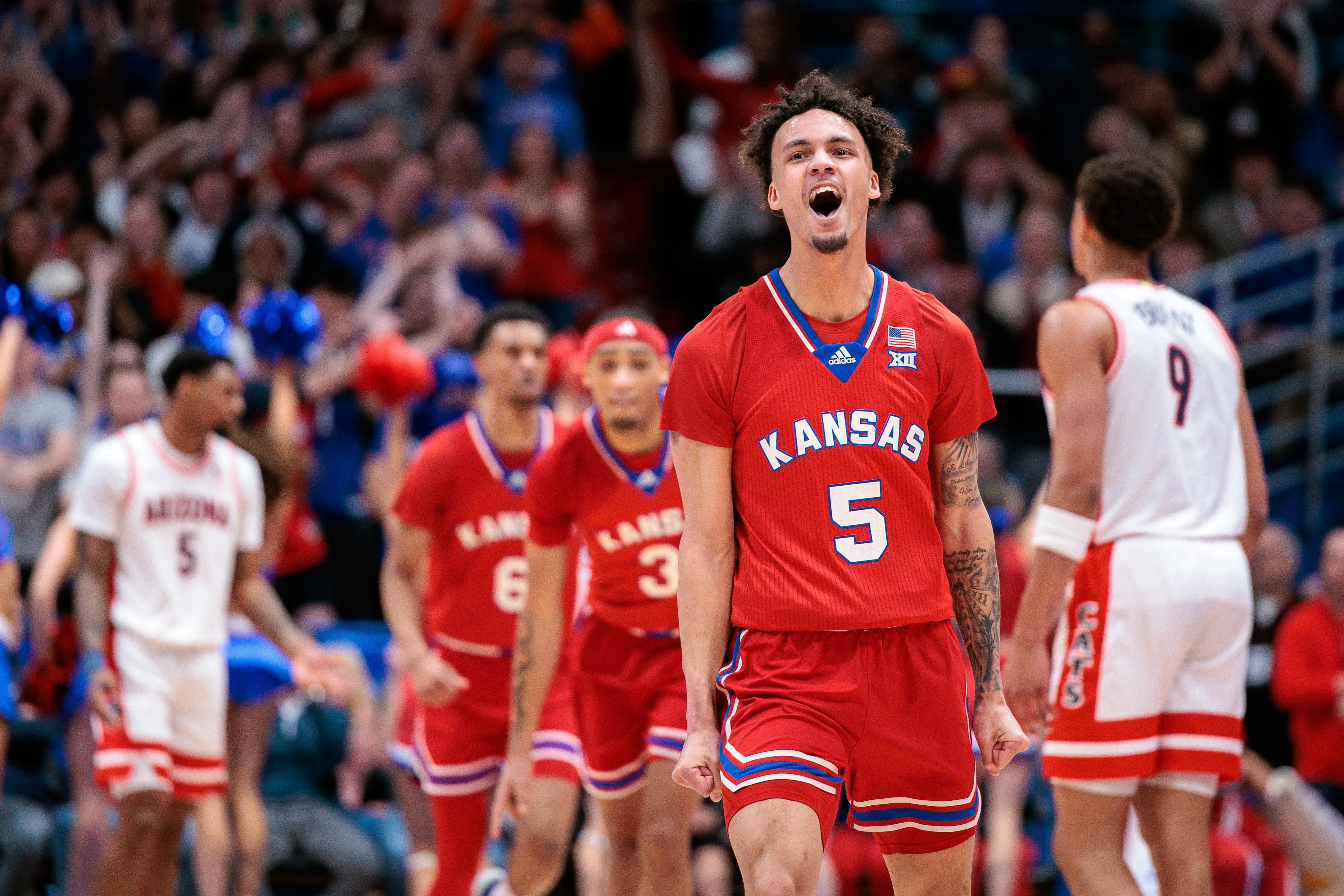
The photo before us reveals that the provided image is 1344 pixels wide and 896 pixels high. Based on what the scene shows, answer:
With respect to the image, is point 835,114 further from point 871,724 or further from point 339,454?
point 339,454

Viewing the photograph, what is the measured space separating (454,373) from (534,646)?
4143mm

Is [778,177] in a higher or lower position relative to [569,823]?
higher

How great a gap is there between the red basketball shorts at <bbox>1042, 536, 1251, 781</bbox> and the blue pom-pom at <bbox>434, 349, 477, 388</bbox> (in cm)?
529

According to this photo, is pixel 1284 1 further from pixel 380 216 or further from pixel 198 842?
pixel 198 842

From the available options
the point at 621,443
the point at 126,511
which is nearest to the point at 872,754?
the point at 621,443

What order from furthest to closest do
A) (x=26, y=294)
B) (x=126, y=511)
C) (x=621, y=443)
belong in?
(x=26, y=294), (x=126, y=511), (x=621, y=443)

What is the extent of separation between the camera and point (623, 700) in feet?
17.9

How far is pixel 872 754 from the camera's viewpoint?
3.63m

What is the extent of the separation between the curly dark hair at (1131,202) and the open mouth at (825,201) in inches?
60.9

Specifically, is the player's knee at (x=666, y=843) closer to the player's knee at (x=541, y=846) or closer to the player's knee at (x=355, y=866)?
the player's knee at (x=541, y=846)

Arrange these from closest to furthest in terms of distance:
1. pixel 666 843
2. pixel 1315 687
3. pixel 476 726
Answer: pixel 666 843, pixel 476 726, pixel 1315 687

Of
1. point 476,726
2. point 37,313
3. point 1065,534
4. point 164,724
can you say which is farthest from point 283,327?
point 1065,534

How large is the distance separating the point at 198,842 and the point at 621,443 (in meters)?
2.88

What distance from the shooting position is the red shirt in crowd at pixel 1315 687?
320 inches
